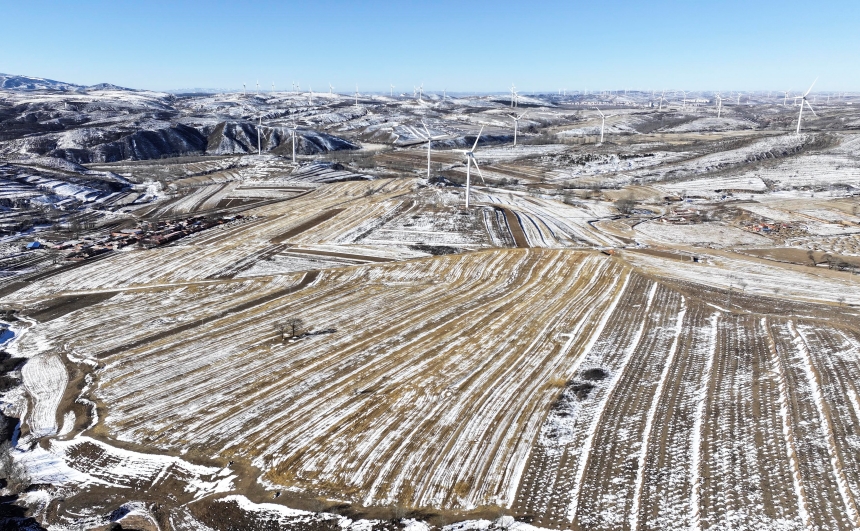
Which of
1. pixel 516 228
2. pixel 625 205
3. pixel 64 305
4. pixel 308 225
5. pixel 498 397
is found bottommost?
pixel 64 305

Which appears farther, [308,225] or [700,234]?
[308,225]

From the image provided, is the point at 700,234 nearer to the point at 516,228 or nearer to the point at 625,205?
the point at 625,205

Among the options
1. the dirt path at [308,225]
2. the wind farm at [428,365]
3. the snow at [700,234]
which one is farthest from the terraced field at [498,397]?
the snow at [700,234]

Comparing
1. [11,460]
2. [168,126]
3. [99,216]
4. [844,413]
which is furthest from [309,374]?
[168,126]

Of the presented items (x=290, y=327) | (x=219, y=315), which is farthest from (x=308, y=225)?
(x=290, y=327)

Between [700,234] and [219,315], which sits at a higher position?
[700,234]

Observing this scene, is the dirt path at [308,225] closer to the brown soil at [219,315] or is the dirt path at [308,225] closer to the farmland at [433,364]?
the farmland at [433,364]

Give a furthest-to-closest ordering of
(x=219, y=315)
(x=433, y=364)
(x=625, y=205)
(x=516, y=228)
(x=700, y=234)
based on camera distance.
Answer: (x=625, y=205) < (x=516, y=228) < (x=700, y=234) < (x=219, y=315) < (x=433, y=364)

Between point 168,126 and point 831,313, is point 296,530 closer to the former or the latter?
point 831,313
